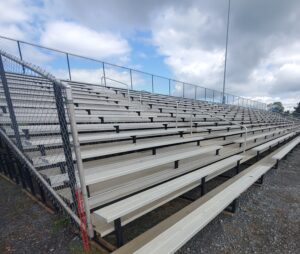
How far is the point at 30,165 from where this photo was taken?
2047mm

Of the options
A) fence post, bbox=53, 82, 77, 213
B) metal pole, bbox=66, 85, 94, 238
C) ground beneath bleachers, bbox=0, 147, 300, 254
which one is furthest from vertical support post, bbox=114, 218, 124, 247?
fence post, bbox=53, 82, 77, 213

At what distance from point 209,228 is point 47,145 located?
6.72ft

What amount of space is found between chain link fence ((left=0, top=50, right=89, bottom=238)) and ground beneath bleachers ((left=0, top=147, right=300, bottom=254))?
194 mm

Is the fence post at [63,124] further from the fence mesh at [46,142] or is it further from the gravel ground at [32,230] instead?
the gravel ground at [32,230]

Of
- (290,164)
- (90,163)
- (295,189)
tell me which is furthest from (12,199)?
(290,164)

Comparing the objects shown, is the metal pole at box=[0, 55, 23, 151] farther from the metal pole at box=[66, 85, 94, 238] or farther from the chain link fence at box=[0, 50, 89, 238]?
the metal pole at box=[66, 85, 94, 238]

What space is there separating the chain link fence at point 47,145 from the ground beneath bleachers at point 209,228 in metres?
0.19

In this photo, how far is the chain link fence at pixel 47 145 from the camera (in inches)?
58.1

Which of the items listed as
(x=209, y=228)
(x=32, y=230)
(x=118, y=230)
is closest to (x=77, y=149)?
(x=118, y=230)

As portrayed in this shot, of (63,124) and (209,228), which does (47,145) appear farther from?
(209,228)

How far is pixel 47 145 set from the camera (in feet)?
7.07

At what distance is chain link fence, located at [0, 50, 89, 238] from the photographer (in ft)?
4.84

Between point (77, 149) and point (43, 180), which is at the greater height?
point (77, 149)

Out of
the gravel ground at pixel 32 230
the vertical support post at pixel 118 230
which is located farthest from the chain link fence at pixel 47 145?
the vertical support post at pixel 118 230
